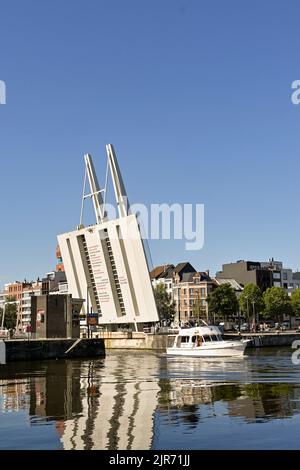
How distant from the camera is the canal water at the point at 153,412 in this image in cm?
2038

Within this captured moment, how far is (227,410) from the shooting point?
27.0 metres

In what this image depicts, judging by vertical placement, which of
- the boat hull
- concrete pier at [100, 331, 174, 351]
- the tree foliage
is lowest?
concrete pier at [100, 331, 174, 351]

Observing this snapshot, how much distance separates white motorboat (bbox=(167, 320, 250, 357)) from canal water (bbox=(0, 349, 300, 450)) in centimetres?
2017

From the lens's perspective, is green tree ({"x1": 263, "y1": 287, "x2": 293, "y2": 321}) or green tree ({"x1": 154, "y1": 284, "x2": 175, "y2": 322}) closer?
green tree ({"x1": 263, "y1": 287, "x2": 293, "y2": 321})

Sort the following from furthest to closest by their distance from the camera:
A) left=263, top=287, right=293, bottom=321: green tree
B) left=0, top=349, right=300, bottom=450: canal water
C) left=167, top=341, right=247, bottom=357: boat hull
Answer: left=263, top=287, right=293, bottom=321: green tree → left=167, top=341, right=247, bottom=357: boat hull → left=0, top=349, right=300, bottom=450: canal water

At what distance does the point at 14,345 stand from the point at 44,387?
120 feet

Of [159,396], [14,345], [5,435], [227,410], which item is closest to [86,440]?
[5,435]

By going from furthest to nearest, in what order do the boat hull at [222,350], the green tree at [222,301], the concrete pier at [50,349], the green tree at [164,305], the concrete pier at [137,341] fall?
the green tree at [164,305] < the green tree at [222,301] < the concrete pier at [137,341] < the concrete pier at [50,349] < the boat hull at [222,350]

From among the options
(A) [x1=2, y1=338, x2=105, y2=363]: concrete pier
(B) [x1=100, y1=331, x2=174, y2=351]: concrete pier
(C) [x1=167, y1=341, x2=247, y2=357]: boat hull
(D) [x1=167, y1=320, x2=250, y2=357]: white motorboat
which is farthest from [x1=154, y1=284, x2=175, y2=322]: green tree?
(C) [x1=167, y1=341, x2=247, y2=357]: boat hull

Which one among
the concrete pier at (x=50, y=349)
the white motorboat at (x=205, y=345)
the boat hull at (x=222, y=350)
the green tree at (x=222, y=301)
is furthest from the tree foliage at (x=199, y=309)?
the boat hull at (x=222, y=350)

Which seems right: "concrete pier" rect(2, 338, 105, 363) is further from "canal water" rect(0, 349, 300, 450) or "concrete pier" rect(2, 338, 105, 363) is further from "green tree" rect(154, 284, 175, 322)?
"green tree" rect(154, 284, 175, 322)

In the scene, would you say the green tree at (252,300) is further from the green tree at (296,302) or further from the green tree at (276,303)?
the green tree at (296,302)

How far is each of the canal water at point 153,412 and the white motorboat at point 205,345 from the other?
66.2ft

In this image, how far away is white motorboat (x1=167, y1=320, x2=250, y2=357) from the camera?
66312 millimetres
